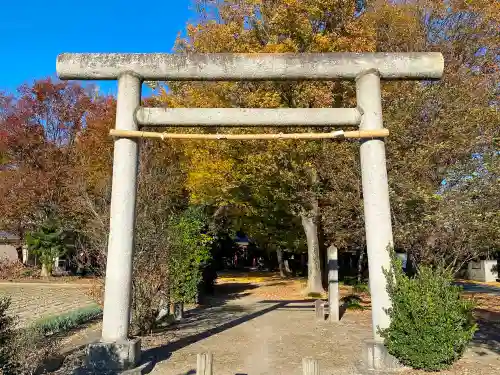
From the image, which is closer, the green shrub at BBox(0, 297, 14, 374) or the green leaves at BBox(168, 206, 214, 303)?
the green shrub at BBox(0, 297, 14, 374)

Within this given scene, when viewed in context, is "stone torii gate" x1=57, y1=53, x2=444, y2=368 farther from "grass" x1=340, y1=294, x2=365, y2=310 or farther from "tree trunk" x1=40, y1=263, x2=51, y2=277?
"tree trunk" x1=40, y1=263, x2=51, y2=277

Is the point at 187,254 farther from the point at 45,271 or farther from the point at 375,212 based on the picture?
the point at 45,271

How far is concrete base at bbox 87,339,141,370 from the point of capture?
6.79m

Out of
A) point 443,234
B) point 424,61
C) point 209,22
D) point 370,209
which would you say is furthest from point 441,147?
point 209,22

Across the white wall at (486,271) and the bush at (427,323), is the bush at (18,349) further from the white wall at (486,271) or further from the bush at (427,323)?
the white wall at (486,271)

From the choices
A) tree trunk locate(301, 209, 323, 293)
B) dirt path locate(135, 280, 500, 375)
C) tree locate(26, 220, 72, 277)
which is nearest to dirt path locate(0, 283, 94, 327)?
tree locate(26, 220, 72, 277)

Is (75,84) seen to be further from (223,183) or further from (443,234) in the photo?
(443,234)

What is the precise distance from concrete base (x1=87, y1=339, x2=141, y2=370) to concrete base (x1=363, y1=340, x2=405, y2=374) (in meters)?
3.68

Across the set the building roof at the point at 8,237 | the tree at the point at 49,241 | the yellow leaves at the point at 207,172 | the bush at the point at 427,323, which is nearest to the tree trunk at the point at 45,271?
the tree at the point at 49,241

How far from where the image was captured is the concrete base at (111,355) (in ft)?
22.3

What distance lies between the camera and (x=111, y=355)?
22.3 feet

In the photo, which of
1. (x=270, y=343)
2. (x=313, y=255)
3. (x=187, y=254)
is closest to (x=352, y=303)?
(x=313, y=255)

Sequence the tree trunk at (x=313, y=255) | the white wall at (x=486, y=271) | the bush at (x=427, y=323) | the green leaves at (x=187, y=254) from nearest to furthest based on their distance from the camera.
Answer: the bush at (x=427, y=323), the green leaves at (x=187, y=254), the tree trunk at (x=313, y=255), the white wall at (x=486, y=271)

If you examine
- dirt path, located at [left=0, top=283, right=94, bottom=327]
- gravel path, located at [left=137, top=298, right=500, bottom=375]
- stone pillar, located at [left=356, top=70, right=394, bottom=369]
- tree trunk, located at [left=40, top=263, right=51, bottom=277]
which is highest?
stone pillar, located at [left=356, top=70, right=394, bottom=369]
